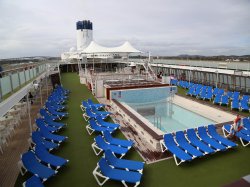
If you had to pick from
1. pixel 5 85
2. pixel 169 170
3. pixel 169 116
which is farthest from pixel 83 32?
pixel 169 170

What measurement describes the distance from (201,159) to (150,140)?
1622 mm

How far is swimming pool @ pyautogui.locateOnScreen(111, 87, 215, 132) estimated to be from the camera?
35.1 ft

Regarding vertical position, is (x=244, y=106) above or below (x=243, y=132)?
above

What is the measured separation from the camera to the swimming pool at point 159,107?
35.1 feet

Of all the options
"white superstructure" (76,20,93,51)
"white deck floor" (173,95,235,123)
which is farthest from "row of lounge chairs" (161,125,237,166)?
"white superstructure" (76,20,93,51)

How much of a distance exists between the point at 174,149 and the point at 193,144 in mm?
713

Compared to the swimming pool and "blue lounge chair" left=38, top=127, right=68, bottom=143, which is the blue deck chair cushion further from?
the swimming pool

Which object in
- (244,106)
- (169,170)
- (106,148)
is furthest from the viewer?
(244,106)

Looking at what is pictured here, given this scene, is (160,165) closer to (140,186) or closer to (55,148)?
(140,186)

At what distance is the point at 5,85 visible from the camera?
5.60 metres

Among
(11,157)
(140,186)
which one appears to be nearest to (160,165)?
(140,186)

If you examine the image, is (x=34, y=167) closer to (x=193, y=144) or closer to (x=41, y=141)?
(x=41, y=141)

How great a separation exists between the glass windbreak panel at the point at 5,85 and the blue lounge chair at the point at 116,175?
10.4ft

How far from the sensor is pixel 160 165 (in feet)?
17.6
